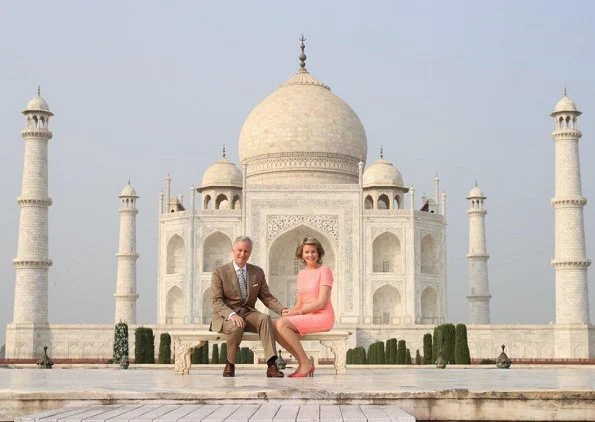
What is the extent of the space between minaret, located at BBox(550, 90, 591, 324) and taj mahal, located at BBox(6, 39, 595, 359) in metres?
0.03

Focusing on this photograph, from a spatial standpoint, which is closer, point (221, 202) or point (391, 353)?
point (391, 353)

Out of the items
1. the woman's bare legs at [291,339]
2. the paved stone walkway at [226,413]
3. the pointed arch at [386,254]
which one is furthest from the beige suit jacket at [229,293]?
the pointed arch at [386,254]

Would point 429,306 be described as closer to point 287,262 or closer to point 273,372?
point 287,262

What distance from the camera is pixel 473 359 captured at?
23.9 meters

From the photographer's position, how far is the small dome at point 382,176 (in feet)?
96.9

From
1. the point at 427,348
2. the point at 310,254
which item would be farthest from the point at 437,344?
the point at 310,254

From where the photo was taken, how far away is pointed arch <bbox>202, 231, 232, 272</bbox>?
27828 mm

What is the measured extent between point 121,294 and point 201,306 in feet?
13.6

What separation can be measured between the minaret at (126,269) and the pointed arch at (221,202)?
275 cm

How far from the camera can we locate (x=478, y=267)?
1218 inches

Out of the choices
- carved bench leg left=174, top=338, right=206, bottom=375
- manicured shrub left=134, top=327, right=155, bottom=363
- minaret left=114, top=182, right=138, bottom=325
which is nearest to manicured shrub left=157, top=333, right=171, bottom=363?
manicured shrub left=134, top=327, right=155, bottom=363

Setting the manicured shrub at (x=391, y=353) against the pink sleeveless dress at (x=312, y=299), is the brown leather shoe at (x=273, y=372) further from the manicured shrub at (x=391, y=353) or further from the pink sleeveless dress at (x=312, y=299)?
the manicured shrub at (x=391, y=353)

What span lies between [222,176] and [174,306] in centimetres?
439

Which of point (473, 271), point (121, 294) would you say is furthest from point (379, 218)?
point (121, 294)
